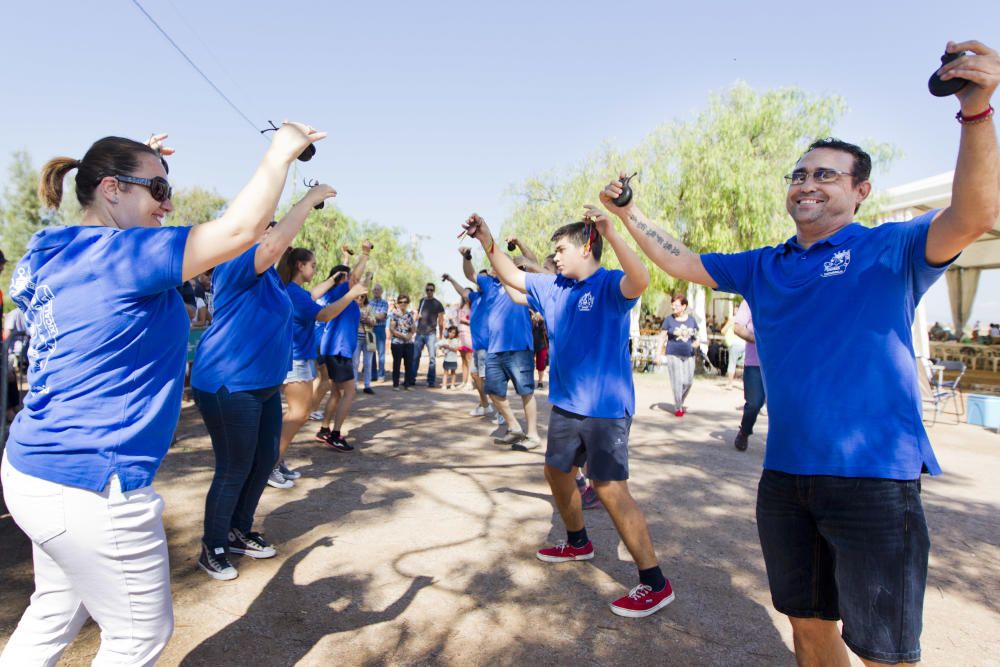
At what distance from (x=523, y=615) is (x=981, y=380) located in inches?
752

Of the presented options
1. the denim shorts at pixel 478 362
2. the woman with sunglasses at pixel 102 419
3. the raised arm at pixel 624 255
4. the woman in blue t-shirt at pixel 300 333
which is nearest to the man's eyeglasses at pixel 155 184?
the woman with sunglasses at pixel 102 419

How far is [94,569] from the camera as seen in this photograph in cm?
163

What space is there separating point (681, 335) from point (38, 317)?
8900 mm

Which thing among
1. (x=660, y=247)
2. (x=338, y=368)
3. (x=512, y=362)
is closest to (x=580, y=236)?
(x=660, y=247)

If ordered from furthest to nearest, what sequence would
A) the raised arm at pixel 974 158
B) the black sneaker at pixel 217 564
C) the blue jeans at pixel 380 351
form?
1. the blue jeans at pixel 380 351
2. the black sneaker at pixel 217 564
3. the raised arm at pixel 974 158

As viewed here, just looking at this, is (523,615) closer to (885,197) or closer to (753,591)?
(753,591)

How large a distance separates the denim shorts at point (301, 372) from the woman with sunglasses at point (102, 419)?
3.27 metres

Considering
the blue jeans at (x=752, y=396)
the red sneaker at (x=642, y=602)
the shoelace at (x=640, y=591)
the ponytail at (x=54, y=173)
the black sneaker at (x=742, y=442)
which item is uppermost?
the ponytail at (x=54, y=173)

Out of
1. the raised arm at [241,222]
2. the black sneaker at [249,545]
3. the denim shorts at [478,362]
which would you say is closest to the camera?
the raised arm at [241,222]

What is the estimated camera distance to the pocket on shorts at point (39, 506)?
5.33 feet

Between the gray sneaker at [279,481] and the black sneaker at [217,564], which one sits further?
the gray sneaker at [279,481]

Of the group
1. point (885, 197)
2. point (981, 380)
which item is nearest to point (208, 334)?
point (885, 197)

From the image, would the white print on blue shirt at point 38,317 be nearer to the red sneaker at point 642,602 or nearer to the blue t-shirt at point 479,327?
the red sneaker at point 642,602

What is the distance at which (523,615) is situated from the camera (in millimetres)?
3078
